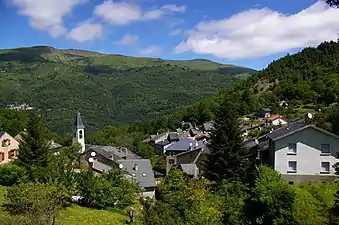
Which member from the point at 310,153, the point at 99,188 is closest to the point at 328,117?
the point at 310,153

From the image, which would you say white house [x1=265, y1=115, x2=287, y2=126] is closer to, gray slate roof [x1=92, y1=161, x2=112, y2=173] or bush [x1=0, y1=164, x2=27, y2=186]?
gray slate roof [x1=92, y1=161, x2=112, y2=173]

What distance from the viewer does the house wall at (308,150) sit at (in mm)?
33938

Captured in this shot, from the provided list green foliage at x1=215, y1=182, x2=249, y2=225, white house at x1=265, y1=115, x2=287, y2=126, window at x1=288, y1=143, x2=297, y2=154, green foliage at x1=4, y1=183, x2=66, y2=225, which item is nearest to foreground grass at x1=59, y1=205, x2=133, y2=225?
green foliage at x1=4, y1=183, x2=66, y2=225

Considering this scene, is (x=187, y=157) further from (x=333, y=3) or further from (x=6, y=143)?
(x=333, y=3)

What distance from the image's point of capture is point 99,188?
25.7 metres

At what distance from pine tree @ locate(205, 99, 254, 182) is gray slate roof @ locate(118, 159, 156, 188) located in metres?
5.98

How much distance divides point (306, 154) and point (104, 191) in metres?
17.3

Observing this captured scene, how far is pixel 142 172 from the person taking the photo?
41000mm

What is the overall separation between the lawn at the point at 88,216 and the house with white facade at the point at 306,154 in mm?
14975

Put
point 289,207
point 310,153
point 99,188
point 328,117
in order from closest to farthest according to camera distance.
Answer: point 289,207
point 99,188
point 310,153
point 328,117

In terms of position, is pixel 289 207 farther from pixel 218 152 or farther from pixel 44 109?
pixel 44 109

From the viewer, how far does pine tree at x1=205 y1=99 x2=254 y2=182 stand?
3469cm

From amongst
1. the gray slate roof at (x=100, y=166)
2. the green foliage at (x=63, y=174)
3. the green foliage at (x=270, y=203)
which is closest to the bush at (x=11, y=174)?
the green foliage at (x=63, y=174)

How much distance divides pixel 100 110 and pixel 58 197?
17775cm
